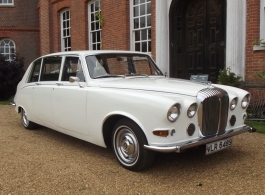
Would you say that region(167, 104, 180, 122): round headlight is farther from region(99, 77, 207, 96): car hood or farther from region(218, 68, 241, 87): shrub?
region(218, 68, 241, 87): shrub

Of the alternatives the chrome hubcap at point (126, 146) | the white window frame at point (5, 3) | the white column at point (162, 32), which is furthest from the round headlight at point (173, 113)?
the white window frame at point (5, 3)

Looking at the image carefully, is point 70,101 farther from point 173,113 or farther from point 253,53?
point 253,53

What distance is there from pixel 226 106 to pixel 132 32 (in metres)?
8.01

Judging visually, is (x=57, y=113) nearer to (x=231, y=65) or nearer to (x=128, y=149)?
(x=128, y=149)

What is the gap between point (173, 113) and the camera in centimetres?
386

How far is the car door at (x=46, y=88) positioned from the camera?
5.83 m

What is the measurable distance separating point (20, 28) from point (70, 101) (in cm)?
1677

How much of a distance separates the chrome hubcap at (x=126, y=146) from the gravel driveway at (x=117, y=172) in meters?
0.17

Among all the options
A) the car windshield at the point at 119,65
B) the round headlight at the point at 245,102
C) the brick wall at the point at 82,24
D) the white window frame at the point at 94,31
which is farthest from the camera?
the white window frame at the point at 94,31

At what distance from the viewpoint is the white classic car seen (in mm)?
3898

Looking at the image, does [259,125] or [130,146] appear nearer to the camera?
[130,146]

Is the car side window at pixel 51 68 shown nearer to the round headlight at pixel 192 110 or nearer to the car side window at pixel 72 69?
the car side window at pixel 72 69

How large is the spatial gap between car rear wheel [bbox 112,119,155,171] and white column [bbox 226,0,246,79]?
5069 millimetres

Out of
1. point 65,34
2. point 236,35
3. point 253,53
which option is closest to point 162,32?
point 236,35
